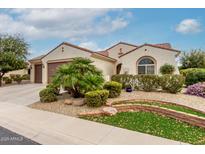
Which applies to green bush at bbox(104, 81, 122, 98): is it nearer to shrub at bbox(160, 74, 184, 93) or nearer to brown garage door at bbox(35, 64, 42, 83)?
shrub at bbox(160, 74, 184, 93)

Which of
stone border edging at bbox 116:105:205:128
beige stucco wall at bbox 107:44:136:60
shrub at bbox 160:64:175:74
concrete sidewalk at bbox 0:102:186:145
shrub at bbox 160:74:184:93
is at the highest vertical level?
beige stucco wall at bbox 107:44:136:60

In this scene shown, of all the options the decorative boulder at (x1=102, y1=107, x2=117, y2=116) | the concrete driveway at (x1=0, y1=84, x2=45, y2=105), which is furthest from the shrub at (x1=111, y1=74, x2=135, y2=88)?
the concrete driveway at (x1=0, y1=84, x2=45, y2=105)

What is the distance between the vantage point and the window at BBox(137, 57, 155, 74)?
17109mm

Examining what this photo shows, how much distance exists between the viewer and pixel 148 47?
16828mm

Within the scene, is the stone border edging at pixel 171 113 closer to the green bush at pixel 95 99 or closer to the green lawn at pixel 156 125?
the green lawn at pixel 156 125

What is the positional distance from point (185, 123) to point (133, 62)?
470 inches

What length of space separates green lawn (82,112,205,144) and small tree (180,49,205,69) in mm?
21390

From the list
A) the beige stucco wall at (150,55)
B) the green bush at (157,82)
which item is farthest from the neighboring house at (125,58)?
the green bush at (157,82)

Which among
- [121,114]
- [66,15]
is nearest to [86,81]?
[121,114]

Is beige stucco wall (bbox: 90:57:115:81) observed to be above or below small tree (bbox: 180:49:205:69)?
below

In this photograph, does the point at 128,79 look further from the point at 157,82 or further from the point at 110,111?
the point at 110,111

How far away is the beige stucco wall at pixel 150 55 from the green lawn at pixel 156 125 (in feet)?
35.1

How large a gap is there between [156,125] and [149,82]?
550cm

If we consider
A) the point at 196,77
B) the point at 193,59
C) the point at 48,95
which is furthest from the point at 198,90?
the point at 193,59
